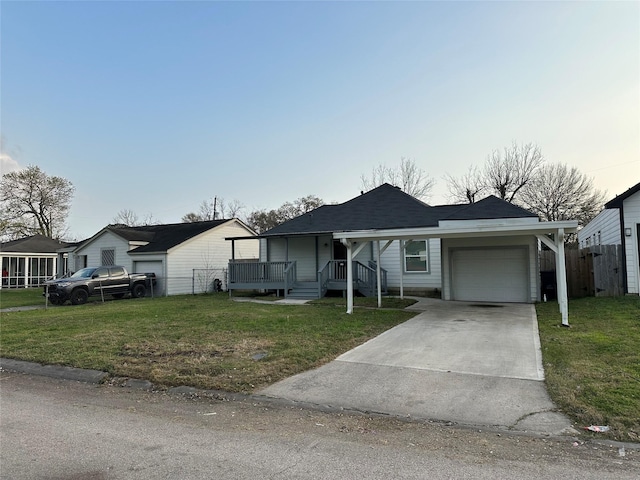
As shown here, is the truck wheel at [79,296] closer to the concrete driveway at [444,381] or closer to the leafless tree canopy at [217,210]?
the concrete driveway at [444,381]

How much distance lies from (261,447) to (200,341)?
4.75 m

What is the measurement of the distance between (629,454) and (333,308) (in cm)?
972

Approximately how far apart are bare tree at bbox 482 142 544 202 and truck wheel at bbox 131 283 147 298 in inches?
1087

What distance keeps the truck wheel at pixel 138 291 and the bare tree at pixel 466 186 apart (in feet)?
87.5

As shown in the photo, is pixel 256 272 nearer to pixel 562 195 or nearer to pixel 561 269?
pixel 561 269

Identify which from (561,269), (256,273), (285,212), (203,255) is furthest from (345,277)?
(285,212)

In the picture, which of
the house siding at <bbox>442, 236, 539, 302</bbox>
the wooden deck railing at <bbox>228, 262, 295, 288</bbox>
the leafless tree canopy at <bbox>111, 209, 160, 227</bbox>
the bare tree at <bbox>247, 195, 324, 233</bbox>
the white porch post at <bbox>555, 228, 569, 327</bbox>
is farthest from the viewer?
the leafless tree canopy at <bbox>111, 209, 160, 227</bbox>

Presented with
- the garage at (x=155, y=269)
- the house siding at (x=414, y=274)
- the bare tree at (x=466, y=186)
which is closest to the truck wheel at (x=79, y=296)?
the garage at (x=155, y=269)

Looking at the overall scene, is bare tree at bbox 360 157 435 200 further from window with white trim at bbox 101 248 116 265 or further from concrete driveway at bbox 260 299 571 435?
concrete driveway at bbox 260 299 571 435

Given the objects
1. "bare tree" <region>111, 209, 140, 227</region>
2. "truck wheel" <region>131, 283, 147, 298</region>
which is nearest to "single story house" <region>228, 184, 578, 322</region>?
"truck wheel" <region>131, 283, 147, 298</region>

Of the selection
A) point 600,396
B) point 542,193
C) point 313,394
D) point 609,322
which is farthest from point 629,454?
point 542,193

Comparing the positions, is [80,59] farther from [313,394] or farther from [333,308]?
[313,394]

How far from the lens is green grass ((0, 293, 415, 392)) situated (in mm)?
5926

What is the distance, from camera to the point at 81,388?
553cm
